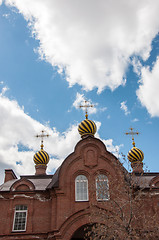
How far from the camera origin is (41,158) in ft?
86.5

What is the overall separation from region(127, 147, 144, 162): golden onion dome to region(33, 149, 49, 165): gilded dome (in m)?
9.06

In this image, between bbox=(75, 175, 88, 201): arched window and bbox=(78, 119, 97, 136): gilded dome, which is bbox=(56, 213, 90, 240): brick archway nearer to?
bbox=(75, 175, 88, 201): arched window

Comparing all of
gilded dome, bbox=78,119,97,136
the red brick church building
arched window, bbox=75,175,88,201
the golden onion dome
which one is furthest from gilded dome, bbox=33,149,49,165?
arched window, bbox=75,175,88,201

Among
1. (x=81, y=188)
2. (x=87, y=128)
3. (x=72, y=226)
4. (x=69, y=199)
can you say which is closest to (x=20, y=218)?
(x=69, y=199)

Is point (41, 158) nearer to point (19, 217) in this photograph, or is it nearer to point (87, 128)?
point (87, 128)

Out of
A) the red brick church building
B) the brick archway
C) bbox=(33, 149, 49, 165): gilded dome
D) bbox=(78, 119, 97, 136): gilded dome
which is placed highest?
bbox=(78, 119, 97, 136): gilded dome

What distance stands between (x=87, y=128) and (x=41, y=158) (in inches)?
279

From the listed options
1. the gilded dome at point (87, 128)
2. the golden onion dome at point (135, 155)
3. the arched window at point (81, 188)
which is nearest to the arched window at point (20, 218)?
the arched window at point (81, 188)

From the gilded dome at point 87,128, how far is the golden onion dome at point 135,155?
226 inches

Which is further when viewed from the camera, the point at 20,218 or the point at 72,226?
the point at 20,218

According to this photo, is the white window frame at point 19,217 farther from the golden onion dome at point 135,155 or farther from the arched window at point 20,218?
the golden onion dome at point 135,155

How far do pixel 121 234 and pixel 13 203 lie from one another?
9635 mm

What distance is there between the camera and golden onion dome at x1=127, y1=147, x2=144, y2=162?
25.7 meters

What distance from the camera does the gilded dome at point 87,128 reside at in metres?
22.5
